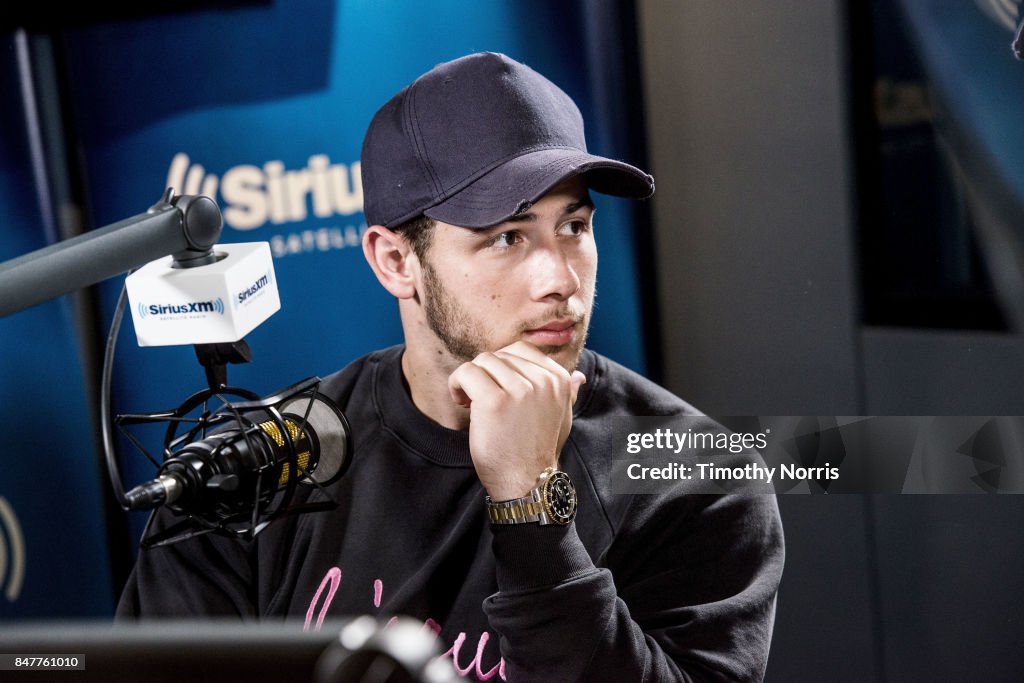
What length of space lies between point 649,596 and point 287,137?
0.84m

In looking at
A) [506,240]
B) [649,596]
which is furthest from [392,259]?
[649,596]

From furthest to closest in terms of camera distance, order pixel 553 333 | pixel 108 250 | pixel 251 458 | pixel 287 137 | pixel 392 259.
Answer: pixel 287 137 → pixel 392 259 → pixel 553 333 → pixel 251 458 → pixel 108 250

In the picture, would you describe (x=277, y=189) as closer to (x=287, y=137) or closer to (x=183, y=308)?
(x=287, y=137)

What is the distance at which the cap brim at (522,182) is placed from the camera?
1.23m

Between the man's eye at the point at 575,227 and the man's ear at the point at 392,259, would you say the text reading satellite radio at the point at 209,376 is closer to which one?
the man's ear at the point at 392,259

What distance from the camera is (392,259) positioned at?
1421 mm

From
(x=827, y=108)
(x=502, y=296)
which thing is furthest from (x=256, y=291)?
(x=827, y=108)

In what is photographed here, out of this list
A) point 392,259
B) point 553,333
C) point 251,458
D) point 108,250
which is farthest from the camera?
point 392,259

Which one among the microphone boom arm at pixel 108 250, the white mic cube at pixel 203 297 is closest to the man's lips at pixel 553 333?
the white mic cube at pixel 203 297

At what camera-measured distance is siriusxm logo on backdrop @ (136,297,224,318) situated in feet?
3.30

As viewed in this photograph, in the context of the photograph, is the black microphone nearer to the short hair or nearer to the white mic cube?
the white mic cube

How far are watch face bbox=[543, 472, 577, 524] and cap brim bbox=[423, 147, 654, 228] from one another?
30cm

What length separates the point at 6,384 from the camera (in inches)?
61.4

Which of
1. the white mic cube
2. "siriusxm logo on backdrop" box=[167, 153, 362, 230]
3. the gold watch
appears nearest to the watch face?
the gold watch
